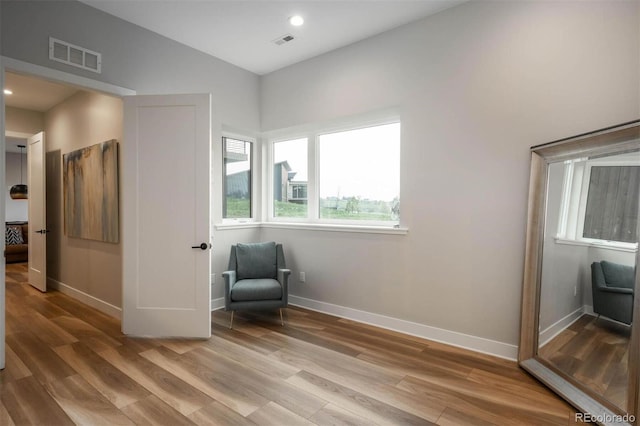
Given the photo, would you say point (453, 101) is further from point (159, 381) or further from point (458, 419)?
point (159, 381)

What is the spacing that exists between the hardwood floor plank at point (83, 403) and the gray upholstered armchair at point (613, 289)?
2881 mm

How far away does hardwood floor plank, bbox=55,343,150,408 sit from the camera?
7.04 ft

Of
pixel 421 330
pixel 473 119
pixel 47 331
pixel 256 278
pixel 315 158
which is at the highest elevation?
pixel 473 119

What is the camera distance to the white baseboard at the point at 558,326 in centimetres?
220

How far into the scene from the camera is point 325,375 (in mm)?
2438

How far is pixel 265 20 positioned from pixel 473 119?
7.00 ft

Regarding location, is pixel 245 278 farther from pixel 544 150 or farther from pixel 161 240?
pixel 544 150

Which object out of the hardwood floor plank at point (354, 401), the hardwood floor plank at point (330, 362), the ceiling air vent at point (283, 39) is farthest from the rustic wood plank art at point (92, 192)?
the hardwood floor plank at point (354, 401)

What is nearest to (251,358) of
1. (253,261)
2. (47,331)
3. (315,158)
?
(253,261)

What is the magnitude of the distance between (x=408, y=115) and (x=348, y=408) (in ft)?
8.41

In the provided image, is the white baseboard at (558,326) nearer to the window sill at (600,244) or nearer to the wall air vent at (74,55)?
the window sill at (600,244)

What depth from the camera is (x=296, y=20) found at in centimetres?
312

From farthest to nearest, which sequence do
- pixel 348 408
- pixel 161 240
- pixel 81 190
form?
pixel 81 190 → pixel 161 240 → pixel 348 408

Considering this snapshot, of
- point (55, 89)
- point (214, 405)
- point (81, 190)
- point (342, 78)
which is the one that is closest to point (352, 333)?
point (214, 405)
